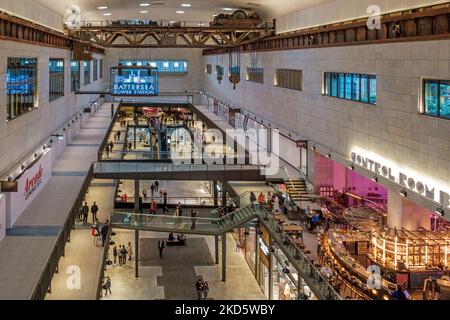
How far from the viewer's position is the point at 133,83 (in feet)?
113

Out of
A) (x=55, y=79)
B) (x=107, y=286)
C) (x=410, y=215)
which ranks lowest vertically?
(x=107, y=286)

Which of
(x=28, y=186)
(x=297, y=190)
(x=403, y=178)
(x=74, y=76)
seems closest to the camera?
(x=403, y=178)

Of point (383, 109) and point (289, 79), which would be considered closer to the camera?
point (383, 109)

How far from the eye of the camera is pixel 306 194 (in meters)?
28.5

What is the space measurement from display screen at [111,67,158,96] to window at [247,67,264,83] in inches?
307

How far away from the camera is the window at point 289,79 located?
30884 mm

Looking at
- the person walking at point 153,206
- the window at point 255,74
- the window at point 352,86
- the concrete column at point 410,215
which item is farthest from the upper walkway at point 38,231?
the window at point 255,74

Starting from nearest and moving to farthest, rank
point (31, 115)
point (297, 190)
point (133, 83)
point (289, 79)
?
point (31, 115) → point (297, 190) → point (289, 79) → point (133, 83)

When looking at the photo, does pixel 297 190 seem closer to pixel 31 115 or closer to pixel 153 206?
pixel 153 206

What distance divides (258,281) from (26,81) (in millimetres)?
12872

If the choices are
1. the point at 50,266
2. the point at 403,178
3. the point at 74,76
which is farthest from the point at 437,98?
the point at 74,76

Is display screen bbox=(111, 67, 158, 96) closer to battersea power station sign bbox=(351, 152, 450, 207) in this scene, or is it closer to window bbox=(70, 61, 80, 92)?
window bbox=(70, 61, 80, 92)

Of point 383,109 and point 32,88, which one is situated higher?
point 32,88

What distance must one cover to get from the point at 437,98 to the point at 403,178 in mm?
2877
